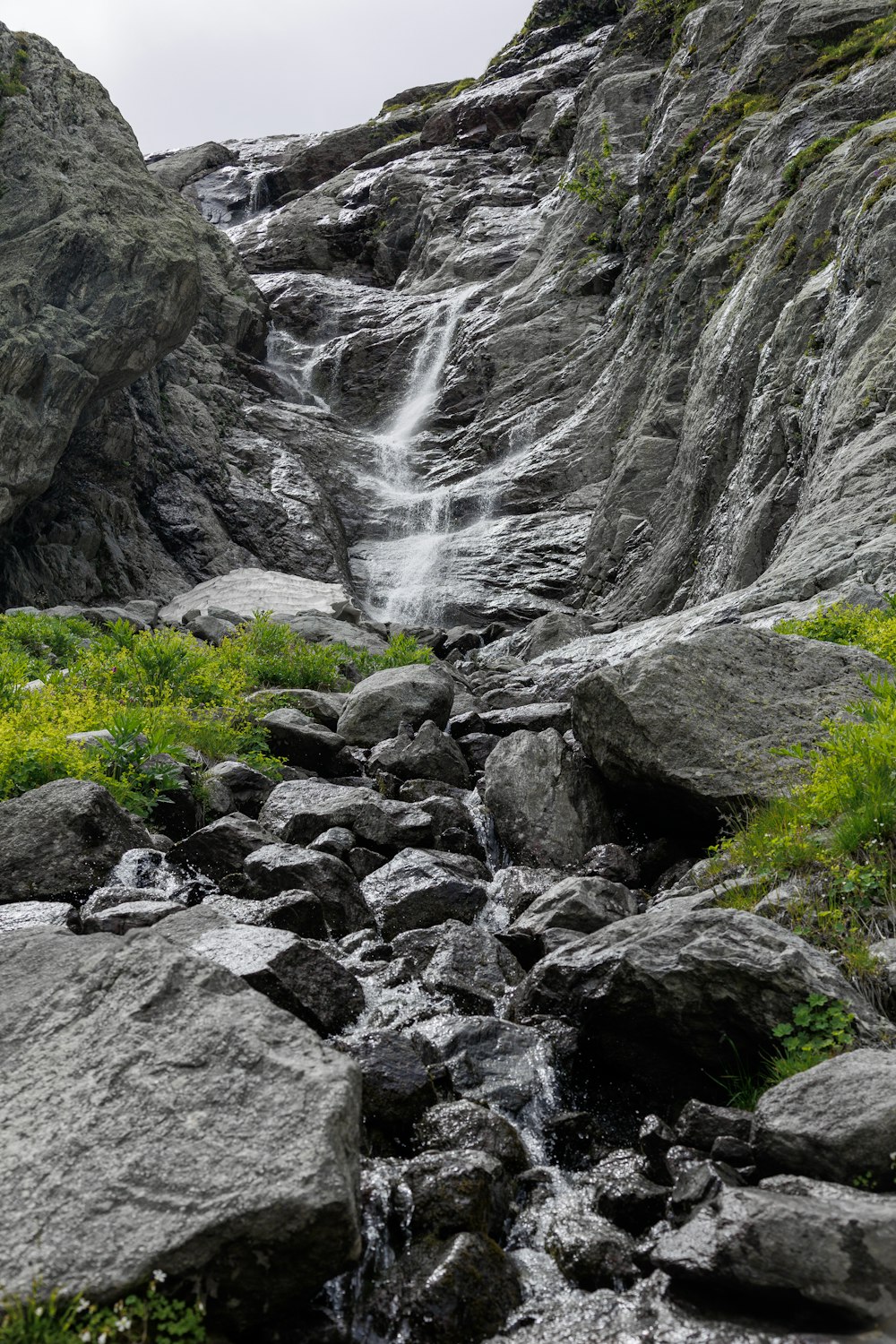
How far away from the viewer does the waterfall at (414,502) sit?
102 ft

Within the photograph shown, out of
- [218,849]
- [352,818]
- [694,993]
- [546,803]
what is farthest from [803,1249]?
[352,818]

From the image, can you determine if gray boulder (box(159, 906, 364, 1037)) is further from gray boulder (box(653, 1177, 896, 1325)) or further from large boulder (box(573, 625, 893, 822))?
large boulder (box(573, 625, 893, 822))

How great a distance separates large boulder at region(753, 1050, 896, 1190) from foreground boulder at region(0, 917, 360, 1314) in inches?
76.6

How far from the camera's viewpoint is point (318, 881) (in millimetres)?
8109

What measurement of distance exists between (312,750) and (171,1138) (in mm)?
9088

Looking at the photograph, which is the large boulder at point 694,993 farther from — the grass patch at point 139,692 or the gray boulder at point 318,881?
the grass patch at point 139,692

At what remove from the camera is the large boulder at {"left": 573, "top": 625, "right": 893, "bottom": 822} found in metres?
8.19

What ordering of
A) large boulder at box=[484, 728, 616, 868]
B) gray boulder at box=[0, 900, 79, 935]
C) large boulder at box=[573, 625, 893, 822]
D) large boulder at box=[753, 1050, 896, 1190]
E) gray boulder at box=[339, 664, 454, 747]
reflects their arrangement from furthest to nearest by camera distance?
gray boulder at box=[339, 664, 454, 747] → large boulder at box=[484, 728, 616, 868] → large boulder at box=[573, 625, 893, 822] → gray boulder at box=[0, 900, 79, 935] → large boulder at box=[753, 1050, 896, 1190]

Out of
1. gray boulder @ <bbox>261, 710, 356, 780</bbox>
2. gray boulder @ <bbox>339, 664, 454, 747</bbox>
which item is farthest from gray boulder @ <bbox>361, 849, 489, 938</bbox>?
gray boulder @ <bbox>339, 664, 454, 747</bbox>

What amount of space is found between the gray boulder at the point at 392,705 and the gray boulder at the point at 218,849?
4656 millimetres

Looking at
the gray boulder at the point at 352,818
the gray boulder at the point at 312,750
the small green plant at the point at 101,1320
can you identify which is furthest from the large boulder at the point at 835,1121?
the gray boulder at the point at 312,750

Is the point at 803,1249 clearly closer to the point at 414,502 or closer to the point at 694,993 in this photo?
the point at 694,993

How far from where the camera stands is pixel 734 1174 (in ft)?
14.6

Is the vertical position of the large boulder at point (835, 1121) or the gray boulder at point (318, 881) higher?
the large boulder at point (835, 1121)
